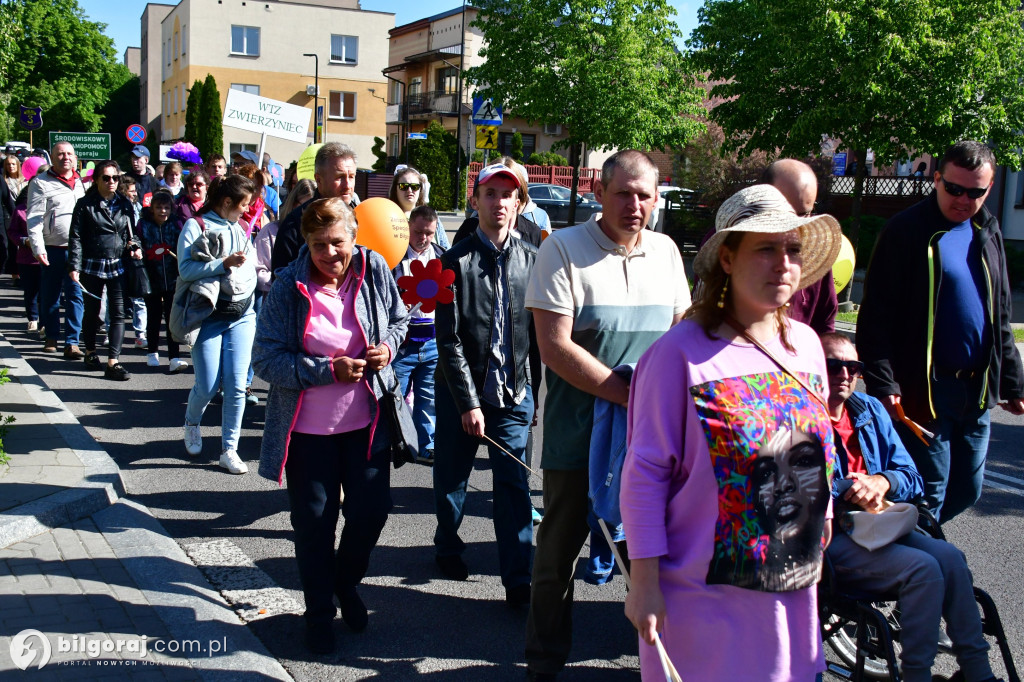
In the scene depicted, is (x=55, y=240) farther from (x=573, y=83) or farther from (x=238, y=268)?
(x=573, y=83)

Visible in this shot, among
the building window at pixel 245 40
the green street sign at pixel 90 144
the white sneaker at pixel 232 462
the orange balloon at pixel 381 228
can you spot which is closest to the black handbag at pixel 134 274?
the white sneaker at pixel 232 462

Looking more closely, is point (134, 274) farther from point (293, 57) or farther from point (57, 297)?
point (293, 57)

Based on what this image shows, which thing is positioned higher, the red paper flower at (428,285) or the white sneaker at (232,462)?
the red paper flower at (428,285)

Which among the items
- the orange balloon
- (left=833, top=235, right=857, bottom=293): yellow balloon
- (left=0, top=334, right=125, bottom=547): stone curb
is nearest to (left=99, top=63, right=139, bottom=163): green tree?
(left=0, top=334, right=125, bottom=547): stone curb

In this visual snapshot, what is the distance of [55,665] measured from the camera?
360 cm

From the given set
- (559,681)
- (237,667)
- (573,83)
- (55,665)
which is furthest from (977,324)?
(573,83)

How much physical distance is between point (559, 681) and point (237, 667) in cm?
127

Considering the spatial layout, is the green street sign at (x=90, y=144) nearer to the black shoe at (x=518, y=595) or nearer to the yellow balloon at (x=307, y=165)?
the yellow balloon at (x=307, y=165)

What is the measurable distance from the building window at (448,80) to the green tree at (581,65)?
109ft

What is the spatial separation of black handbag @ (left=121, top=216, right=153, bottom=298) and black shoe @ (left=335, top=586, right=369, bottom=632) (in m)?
6.60

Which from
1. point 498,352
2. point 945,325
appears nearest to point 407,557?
point 498,352

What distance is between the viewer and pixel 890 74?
1527 centimetres

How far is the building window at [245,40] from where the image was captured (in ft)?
188

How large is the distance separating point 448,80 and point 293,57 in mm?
10075
